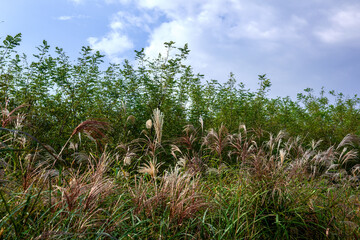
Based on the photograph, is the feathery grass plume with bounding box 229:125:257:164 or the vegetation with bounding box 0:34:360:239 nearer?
the vegetation with bounding box 0:34:360:239

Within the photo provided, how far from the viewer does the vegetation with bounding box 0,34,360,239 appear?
258cm

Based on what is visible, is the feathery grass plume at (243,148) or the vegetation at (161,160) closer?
the vegetation at (161,160)

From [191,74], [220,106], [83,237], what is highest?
[191,74]

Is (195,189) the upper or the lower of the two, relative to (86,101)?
lower

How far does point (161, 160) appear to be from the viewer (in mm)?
6129

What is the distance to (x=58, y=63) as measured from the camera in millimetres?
6531

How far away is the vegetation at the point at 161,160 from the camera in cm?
258

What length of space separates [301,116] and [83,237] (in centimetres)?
934

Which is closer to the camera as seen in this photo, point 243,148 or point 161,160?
point 243,148

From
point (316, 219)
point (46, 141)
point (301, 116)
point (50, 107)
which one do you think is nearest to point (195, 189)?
point (316, 219)

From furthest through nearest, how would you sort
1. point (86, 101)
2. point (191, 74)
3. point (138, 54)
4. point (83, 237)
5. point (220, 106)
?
point (220, 106) → point (191, 74) → point (138, 54) → point (86, 101) → point (83, 237)

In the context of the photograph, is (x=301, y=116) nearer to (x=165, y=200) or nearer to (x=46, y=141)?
(x=46, y=141)

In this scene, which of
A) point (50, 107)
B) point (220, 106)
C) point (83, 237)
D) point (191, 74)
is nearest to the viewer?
point (83, 237)

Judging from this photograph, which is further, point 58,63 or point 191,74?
point 191,74
